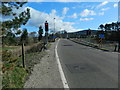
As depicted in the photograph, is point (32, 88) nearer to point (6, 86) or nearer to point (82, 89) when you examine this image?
point (6, 86)

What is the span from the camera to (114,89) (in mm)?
4801

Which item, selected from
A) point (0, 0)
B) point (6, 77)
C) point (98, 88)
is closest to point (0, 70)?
point (6, 77)

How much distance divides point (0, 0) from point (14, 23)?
2.51m

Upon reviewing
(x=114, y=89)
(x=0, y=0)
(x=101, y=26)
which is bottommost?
(x=114, y=89)

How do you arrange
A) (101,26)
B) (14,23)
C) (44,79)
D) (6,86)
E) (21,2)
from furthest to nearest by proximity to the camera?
(101,26), (14,23), (21,2), (44,79), (6,86)

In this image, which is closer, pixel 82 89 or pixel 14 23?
pixel 82 89

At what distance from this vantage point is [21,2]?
24.9ft

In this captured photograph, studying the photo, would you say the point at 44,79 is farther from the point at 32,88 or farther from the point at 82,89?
the point at 82,89

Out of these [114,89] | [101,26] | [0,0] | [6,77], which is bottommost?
[114,89]

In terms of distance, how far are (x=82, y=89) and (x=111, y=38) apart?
63.5 metres

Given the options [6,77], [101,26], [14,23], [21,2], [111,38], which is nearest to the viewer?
[6,77]

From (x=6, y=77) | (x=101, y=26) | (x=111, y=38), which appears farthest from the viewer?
(x=101, y=26)

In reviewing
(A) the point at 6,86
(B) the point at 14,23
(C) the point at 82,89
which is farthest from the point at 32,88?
(B) the point at 14,23

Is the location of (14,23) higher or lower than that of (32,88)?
higher
